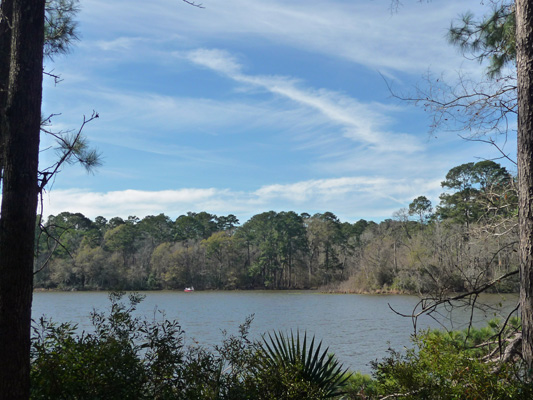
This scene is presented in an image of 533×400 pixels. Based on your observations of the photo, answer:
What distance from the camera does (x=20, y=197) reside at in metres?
3.12

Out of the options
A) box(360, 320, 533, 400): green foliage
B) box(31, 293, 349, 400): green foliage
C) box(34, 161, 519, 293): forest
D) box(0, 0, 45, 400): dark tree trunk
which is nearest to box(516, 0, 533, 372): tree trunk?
box(360, 320, 533, 400): green foliage

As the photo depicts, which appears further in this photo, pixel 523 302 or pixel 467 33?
pixel 467 33

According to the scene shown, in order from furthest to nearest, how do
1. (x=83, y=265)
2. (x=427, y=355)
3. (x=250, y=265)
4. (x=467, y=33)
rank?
(x=250, y=265) < (x=83, y=265) < (x=467, y=33) < (x=427, y=355)

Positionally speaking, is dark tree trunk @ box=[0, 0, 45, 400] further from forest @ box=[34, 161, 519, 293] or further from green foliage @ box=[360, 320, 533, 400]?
forest @ box=[34, 161, 519, 293]

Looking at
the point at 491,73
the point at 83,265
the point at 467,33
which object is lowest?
the point at 83,265

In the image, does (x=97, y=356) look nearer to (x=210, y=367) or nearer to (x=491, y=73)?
(x=210, y=367)

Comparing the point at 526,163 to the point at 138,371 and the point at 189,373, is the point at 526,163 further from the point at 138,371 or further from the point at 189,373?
the point at 138,371

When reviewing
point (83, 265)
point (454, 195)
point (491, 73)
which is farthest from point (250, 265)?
point (491, 73)

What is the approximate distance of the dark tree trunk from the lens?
296cm

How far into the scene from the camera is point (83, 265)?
2208 inches

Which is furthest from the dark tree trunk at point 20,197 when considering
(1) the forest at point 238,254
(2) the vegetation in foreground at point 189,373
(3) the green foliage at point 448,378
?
(1) the forest at point 238,254

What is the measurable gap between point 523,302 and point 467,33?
3631 mm

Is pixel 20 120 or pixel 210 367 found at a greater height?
pixel 20 120

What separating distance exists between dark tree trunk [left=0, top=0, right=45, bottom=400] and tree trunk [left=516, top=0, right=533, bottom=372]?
368 cm
